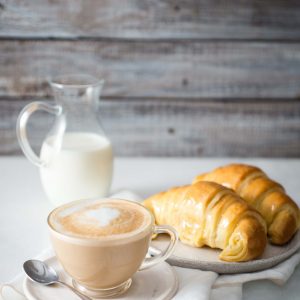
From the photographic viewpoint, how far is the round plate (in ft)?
3.20

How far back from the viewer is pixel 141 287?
893 millimetres

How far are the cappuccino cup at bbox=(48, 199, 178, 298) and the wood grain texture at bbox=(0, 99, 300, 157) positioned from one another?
34.8 inches

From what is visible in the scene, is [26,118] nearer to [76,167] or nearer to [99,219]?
[76,167]

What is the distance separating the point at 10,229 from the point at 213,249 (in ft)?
1.31

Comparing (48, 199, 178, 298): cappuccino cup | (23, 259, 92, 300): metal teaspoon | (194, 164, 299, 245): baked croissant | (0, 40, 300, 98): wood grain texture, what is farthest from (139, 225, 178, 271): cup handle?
(0, 40, 300, 98): wood grain texture

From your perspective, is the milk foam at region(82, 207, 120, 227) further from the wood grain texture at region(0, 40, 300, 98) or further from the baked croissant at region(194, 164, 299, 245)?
the wood grain texture at region(0, 40, 300, 98)

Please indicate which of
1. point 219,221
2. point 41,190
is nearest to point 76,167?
point 41,190

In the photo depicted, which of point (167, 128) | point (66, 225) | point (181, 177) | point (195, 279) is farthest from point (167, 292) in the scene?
point (167, 128)

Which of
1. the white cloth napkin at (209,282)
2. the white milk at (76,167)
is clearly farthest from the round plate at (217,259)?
the white milk at (76,167)

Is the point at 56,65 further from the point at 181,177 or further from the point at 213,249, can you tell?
the point at 213,249

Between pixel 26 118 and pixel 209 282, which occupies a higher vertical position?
pixel 26 118

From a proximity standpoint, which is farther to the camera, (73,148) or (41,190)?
(41,190)

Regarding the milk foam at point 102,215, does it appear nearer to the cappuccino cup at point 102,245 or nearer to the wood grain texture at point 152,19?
the cappuccino cup at point 102,245

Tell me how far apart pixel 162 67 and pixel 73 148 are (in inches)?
22.3
